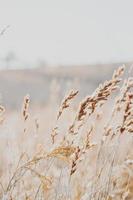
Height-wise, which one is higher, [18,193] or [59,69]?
[59,69]

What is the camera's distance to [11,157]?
321 cm

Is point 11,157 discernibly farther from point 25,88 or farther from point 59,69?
point 59,69

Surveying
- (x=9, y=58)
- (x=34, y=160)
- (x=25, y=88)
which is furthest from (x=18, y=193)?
(x=9, y=58)

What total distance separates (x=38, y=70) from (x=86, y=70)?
230 inches

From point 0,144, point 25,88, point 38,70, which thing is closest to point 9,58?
point 38,70

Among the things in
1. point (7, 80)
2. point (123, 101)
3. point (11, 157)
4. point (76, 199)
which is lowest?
point (76, 199)

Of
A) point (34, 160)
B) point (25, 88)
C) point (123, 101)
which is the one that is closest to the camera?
point (34, 160)

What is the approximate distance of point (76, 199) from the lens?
10.7ft

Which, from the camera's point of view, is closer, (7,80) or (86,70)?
(7,80)

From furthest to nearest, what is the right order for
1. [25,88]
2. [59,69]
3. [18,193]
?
[59,69] → [25,88] → [18,193]

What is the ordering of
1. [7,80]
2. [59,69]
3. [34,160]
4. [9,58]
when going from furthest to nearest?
[9,58] < [59,69] < [7,80] < [34,160]

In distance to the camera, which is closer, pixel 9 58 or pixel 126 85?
pixel 126 85

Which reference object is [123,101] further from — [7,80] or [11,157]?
[7,80]

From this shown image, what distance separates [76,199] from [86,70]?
57232 millimetres
